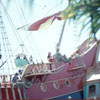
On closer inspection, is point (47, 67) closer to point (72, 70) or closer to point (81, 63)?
point (72, 70)

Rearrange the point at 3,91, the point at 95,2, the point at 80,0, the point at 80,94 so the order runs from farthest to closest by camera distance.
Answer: the point at 80,94, the point at 3,91, the point at 80,0, the point at 95,2

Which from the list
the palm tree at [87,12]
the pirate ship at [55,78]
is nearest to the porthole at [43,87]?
the pirate ship at [55,78]

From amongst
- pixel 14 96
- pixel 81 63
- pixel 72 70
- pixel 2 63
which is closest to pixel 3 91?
pixel 14 96

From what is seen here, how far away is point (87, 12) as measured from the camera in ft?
12.1

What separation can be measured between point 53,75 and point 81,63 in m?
2.16

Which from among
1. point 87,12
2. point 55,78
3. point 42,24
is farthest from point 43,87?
point 87,12

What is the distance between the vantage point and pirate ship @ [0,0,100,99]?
7.72 m

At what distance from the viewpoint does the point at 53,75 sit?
8.98 m

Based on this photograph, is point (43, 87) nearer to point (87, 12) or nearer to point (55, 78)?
point (55, 78)

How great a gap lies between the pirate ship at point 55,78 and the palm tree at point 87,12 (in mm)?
3892

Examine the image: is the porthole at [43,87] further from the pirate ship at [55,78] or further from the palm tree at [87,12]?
the palm tree at [87,12]

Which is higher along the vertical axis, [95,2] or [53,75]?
[95,2]

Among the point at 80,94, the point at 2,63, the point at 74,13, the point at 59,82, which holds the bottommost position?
the point at 80,94

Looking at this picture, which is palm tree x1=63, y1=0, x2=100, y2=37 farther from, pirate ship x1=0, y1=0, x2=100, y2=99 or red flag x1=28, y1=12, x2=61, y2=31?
red flag x1=28, y1=12, x2=61, y2=31
